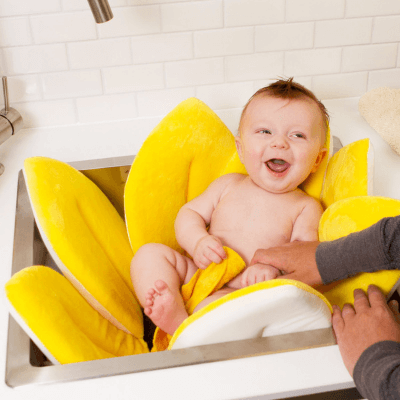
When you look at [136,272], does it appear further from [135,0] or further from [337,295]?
[135,0]

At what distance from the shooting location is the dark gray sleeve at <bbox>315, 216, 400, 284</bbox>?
750 millimetres

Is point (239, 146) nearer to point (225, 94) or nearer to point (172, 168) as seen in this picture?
point (172, 168)

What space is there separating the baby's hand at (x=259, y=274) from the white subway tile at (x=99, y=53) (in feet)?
2.42

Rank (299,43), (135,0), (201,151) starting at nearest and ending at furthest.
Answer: (201,151)
(135,0)
(299,43)

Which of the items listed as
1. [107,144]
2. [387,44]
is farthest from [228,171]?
[387,44]

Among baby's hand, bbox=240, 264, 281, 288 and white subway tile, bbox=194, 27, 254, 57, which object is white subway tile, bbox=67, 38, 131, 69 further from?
baby's hand, bbox=240, 264, 281, 288

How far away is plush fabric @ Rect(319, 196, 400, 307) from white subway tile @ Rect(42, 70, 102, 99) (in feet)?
2.64

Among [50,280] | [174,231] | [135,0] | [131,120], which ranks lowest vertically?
[174,231]

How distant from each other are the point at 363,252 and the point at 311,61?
792mm

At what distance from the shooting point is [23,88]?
132 centimetres

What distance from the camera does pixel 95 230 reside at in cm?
102

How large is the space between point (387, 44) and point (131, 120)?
810 millimetres

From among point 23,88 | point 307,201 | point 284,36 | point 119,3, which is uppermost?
point 119,3

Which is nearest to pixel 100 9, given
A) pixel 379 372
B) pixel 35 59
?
pixel 35 59
